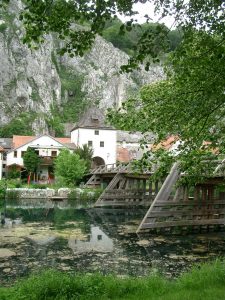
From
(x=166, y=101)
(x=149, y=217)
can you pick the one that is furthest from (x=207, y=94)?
(x=149, y=217)

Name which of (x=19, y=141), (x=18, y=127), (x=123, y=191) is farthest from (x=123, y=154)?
(x=123, y=191)

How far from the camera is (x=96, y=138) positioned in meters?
68.0

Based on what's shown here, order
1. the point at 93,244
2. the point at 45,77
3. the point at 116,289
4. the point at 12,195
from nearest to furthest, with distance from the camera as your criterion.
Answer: the point at 116,289 → the point at 93,244 → the point at 12,195 → the point at 45,77

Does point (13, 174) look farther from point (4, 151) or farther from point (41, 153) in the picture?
point (41, 153)

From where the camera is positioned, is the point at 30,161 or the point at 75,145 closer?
the point at 30,161

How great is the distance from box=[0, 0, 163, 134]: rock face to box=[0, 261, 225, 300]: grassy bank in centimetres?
7627

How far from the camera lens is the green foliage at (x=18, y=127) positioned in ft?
276

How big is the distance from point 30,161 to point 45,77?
56.6 m

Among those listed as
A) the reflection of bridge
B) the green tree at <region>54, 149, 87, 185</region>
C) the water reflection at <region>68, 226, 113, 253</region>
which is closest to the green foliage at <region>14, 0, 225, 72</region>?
the water reflection at <region>68, 226, 113, 253</region>

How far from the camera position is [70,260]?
53.7 ft

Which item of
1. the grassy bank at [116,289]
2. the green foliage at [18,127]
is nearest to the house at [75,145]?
the green foliage at [18,127]

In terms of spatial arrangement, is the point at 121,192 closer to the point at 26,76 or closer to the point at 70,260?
the point at 70,260

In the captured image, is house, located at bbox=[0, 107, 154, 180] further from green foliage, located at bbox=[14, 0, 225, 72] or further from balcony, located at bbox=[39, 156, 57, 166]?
green foliage, located at bbox=[14, 0, 225, 72]

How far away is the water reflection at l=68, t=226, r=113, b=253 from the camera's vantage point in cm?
1920
